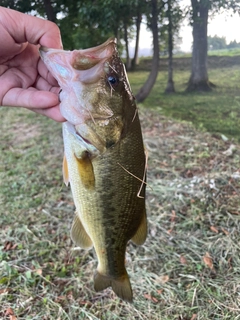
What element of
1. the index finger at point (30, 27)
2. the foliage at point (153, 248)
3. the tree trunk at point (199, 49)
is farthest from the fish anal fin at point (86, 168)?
the tree trunk at point (199, 49)

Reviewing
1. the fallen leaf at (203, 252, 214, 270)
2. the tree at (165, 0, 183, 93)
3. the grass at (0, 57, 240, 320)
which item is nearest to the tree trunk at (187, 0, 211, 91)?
the grass at (0, 57, 240, 320)

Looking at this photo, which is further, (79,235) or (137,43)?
(137,43)

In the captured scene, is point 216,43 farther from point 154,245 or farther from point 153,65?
point 154,245

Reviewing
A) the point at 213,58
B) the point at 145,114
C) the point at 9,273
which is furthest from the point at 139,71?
the point at 9,273

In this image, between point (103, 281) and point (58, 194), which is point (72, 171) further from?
point (58, 194)

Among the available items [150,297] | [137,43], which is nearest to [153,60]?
[137,43]
